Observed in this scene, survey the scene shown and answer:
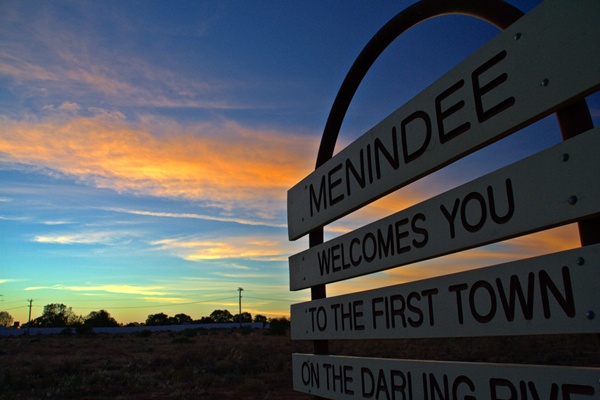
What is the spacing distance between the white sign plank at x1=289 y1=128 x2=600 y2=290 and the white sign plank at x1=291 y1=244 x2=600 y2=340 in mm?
127

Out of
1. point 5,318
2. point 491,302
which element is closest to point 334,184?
point 491,302

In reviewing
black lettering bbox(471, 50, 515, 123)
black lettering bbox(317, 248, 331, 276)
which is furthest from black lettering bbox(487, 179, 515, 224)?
black lettering bbox(317, 248, 331, 276)

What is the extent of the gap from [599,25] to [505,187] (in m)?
0.62

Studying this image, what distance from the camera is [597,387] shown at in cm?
152

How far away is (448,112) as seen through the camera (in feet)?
7.40

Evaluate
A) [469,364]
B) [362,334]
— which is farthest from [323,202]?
[469,364]

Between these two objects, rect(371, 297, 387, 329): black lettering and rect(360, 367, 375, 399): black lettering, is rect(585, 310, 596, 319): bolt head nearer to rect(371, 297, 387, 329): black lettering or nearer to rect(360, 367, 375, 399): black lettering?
rect(371, 297, 387, 329): black lettering

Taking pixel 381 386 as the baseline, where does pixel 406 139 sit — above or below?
above

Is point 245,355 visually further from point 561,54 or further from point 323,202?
point 561,54

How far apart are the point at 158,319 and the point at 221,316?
16.0 metres

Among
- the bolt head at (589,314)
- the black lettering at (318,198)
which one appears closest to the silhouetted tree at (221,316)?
the black lettering at (318,198)

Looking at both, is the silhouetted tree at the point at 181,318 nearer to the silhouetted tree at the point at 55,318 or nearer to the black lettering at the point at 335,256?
the silhouetted tree at the point at 55,318

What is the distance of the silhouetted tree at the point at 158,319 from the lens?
125 m

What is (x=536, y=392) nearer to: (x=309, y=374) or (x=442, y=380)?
(x=442, y=380)
